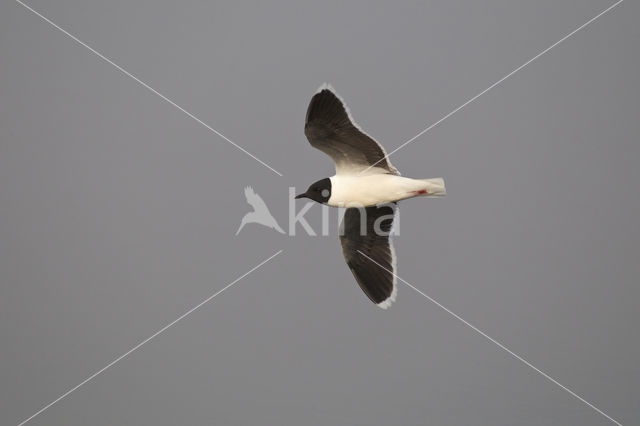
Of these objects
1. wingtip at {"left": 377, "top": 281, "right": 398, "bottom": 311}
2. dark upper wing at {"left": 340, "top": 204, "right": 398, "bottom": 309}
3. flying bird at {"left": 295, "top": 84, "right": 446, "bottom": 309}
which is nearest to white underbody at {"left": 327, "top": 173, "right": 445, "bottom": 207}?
flying bird at {"left": 295, "top": 84, "right": 446, "bottom": 309}

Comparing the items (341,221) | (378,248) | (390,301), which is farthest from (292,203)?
(390,301)

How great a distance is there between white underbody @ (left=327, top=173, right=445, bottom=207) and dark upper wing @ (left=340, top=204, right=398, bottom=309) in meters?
0.34

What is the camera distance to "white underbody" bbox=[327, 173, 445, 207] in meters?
3.75

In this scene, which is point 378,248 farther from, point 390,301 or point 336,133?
point 336,133

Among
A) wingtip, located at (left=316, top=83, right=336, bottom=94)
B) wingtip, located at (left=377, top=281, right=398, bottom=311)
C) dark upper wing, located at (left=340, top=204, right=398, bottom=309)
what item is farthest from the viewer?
dark upper wing, located at (left=340, top=204, right=398, bottom=309)

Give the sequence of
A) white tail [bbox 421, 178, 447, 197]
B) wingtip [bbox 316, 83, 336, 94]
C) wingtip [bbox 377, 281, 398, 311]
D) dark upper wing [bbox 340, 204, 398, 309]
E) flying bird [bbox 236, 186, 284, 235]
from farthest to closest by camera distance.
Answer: flying bird [bbox 236, 186, 284, 235] → dark upper wing [bbox 340, 204, 398, 309] → wingtip [bbox 377, 281, 398, 311] → white tail [bbox 421, 178, 447, 197] → wingtip [bbox 316, 83, 336, 94]

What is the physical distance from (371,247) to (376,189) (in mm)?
522

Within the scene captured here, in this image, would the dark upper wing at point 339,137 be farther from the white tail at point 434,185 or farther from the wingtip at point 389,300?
the wingtip at point 389,300

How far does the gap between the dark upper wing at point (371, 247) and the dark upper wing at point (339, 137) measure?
417 millimetres

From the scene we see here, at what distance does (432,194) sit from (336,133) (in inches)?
27.4

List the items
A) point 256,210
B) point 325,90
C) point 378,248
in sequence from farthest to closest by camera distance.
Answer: point 256,210 → point 378,248 → point 325,90

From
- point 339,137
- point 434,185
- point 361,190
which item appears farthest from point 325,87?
point 434,185

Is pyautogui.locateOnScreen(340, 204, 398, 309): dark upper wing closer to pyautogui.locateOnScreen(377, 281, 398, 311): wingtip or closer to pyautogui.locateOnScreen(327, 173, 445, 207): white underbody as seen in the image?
pyautogui.locateOnScreen(377, 281, 398, 311): wingtip

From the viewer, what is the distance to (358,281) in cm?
409
